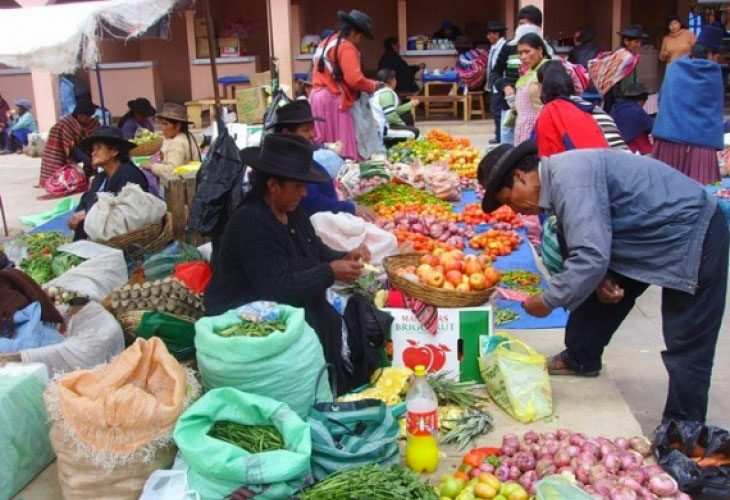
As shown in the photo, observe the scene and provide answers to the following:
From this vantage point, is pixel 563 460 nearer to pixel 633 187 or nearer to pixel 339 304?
pixel 633 187

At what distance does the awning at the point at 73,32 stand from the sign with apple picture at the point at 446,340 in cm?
319

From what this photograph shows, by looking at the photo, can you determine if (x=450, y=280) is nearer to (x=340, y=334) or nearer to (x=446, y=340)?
(x=446, y=340)

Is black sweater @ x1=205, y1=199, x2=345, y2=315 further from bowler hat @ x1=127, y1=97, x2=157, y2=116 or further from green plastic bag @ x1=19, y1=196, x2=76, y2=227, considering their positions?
bowler hat @ x1=127, y1=97, x2=157, y2=116

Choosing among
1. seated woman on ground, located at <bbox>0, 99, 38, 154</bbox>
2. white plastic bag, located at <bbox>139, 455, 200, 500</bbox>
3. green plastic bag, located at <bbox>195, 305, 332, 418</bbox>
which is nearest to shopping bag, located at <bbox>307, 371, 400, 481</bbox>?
green plastic bag, located at <bbox>195, 305, 332, 418</bbox>

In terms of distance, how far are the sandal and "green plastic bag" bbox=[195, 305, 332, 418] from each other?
4.99 ft

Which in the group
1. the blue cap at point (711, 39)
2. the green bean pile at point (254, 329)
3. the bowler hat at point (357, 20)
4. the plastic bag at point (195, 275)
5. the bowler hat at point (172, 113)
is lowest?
the plastic bag at point (195, 275)

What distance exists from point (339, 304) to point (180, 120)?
3.45m

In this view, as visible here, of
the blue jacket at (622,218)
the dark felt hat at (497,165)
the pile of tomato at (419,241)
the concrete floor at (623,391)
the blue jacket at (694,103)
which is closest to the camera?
the blue jacket at (622,218)

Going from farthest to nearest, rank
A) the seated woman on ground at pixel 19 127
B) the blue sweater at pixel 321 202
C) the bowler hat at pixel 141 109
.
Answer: the seated woman on ground at pixel 19 127, the bowler hat at pixel 141 109, the blue sweater at pixel 321 202

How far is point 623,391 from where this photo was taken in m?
4.58

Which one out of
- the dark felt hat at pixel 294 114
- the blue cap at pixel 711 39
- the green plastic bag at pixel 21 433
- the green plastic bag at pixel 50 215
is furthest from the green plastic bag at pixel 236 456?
the blue cap at pixel 711 39

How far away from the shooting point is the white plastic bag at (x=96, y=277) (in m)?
5.42

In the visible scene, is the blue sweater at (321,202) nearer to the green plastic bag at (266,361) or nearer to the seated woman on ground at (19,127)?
the green plastic bag at (266,361)

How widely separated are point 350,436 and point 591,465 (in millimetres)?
1017
